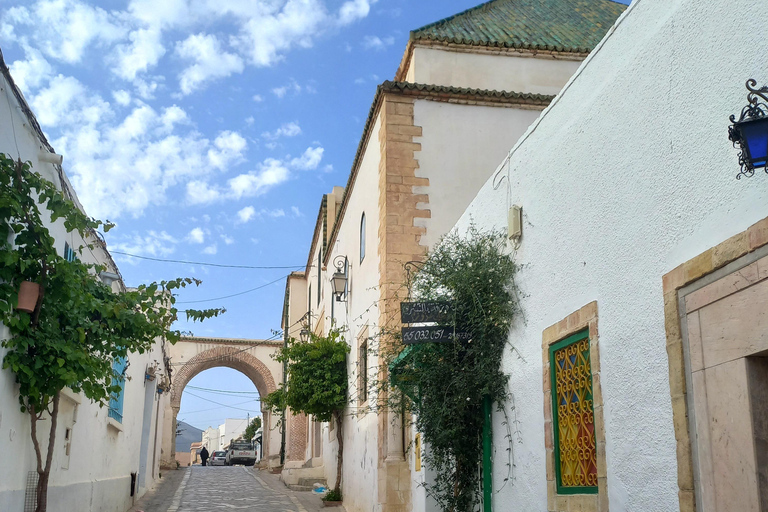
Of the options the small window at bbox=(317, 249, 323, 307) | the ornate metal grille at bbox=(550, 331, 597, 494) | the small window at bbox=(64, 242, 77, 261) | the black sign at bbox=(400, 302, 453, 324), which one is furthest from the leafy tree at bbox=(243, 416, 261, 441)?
the ornate metal grille at bbox=(550, 331, 597, 494)

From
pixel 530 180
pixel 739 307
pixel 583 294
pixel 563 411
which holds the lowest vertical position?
pixel 563 411

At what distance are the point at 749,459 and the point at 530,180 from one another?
3349mm

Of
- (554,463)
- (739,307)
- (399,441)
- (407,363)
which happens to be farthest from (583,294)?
(399,441)

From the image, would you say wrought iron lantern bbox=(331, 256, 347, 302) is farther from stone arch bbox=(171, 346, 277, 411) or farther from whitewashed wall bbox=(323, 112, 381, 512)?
stone arch bbox=(171, 346, 277, 411)

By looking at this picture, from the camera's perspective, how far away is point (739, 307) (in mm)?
3805

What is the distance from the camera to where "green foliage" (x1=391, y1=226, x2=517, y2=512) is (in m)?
7.05

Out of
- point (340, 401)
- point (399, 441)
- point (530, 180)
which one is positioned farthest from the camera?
point (340, 401)

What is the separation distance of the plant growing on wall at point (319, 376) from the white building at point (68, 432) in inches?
116

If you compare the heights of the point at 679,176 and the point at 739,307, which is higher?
the point at 679,176

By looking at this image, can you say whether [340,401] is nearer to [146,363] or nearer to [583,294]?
[146,363]

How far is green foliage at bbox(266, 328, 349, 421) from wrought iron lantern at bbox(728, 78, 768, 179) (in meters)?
11.9

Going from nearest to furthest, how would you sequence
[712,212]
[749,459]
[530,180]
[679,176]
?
1. [749,459]
2. [712,212]
3. [679,176]
4. [530,180]

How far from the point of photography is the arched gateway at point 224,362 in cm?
3425

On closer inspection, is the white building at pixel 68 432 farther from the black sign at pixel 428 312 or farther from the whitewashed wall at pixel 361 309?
the whitewashed wall at pixel 361 309
